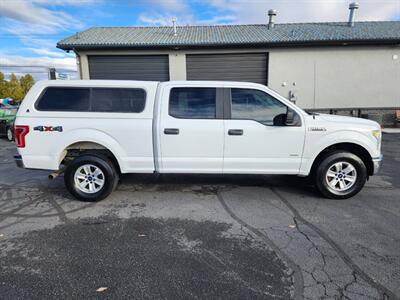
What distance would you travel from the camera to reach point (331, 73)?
14414mm

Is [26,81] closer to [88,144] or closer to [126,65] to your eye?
[126,65]

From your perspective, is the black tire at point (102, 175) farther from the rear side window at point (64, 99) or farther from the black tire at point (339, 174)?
the black tire at point (339, 174)

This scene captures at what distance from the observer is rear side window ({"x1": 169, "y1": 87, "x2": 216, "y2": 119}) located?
435cm

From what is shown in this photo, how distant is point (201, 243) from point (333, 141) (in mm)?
2850

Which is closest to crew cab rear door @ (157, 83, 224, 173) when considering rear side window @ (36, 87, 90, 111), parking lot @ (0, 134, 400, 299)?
parking lot @ (0, 134, 400, 299)

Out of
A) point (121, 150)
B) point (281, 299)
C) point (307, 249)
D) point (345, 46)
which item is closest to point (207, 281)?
point (281, 299)

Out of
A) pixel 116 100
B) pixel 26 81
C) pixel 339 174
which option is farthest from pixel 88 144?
pixel 26 81

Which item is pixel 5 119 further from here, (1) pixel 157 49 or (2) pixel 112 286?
(2) pixel 112 286

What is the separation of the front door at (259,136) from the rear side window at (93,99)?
163cm

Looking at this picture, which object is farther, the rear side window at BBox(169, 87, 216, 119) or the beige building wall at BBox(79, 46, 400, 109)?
the beige building wall at BBox(79, 46, 400, 109)

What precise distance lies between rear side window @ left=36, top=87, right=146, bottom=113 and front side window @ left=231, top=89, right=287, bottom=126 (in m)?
1.62

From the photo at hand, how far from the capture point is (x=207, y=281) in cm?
246

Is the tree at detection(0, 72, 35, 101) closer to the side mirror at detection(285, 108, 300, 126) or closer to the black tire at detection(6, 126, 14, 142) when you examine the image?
the black tire at detection(6, 126, 14, 142)

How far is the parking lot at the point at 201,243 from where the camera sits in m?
2.39
